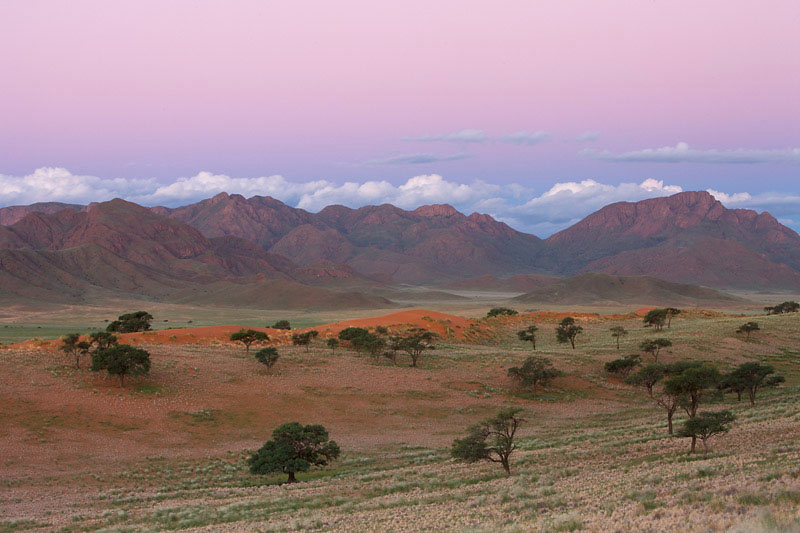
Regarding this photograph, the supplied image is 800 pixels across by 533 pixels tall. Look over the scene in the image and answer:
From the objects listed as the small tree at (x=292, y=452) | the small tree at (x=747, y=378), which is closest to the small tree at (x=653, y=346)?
the small tree at (x=747, y=378)

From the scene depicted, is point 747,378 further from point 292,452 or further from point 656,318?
point 656,318

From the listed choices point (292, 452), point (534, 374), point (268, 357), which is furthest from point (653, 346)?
point (292, 452)

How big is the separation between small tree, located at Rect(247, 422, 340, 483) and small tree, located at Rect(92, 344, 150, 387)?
16.5 m

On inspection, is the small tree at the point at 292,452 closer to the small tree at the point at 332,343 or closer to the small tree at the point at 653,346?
the small tree at the point at 332,343

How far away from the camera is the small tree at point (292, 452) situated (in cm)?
2414

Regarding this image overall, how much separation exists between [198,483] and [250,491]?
3.23 meters

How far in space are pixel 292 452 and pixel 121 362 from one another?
18.4m

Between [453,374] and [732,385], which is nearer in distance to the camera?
[732,385]

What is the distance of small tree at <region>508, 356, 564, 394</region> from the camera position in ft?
142

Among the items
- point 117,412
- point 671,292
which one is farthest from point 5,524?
point 671,292

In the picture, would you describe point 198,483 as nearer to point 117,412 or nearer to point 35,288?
point 117,412

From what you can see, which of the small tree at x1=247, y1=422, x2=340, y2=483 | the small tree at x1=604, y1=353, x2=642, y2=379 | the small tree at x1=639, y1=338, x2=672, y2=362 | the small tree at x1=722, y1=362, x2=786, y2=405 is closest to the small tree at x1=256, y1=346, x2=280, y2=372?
the small tree at x1=247, y1=422, x2=340, y2=483

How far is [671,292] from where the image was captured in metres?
195

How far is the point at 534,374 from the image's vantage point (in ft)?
142
